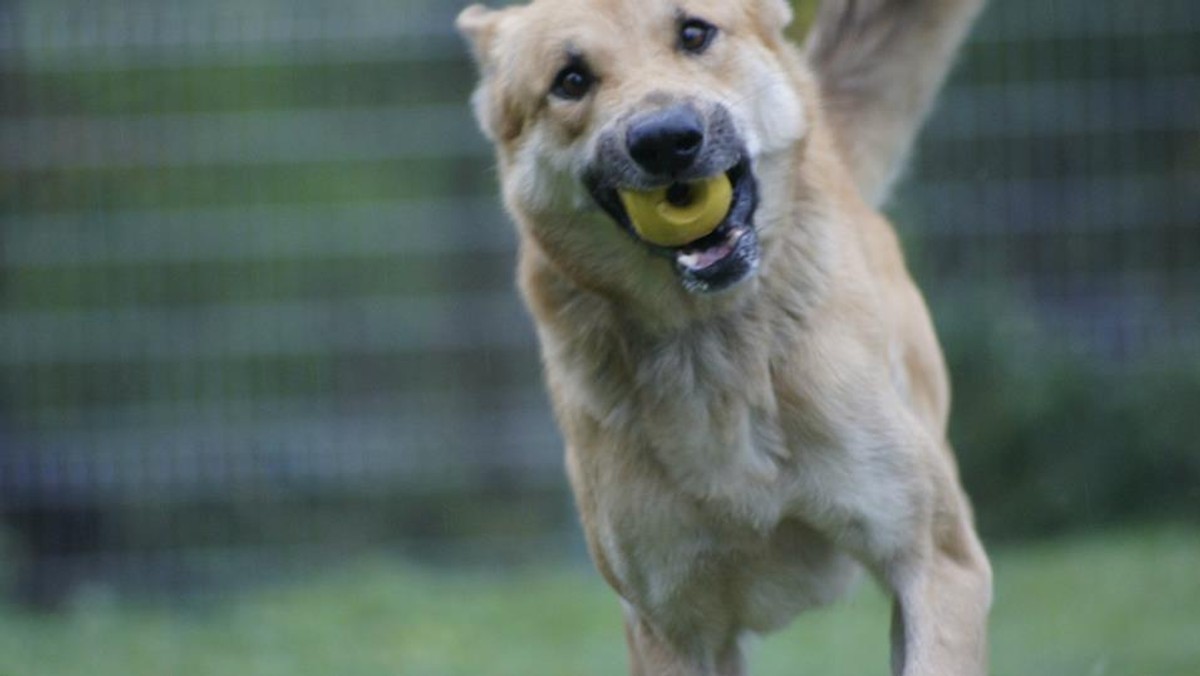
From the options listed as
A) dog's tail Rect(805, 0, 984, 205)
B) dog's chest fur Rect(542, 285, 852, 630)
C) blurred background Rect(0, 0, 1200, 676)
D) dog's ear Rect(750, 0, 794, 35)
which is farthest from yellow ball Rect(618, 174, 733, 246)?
blurred background Rect(0, 0, 1200, 676)

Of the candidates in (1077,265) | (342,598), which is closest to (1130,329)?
(1077,265)

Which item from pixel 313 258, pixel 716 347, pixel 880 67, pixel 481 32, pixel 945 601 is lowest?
pixel 313 258

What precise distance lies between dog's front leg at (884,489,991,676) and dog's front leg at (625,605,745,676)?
0.35 meters

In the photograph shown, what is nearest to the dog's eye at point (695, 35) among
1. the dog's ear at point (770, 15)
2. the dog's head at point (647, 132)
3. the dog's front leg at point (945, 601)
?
the dog's head at point (647, 132)

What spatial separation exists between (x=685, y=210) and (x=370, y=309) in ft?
16.8

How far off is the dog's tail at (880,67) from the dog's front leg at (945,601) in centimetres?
132

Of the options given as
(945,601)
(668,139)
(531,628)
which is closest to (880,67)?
(668,139)

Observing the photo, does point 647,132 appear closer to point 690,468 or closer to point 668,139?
point 668,139

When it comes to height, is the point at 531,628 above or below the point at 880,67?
below

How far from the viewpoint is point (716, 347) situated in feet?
12.9

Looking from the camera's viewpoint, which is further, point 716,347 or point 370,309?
point 370,309

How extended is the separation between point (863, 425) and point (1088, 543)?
158 inches

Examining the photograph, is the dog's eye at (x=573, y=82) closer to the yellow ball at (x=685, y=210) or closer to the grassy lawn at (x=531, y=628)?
the yellow ball at (x=685, y=210)

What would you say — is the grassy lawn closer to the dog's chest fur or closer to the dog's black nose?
the dog's chest fur
